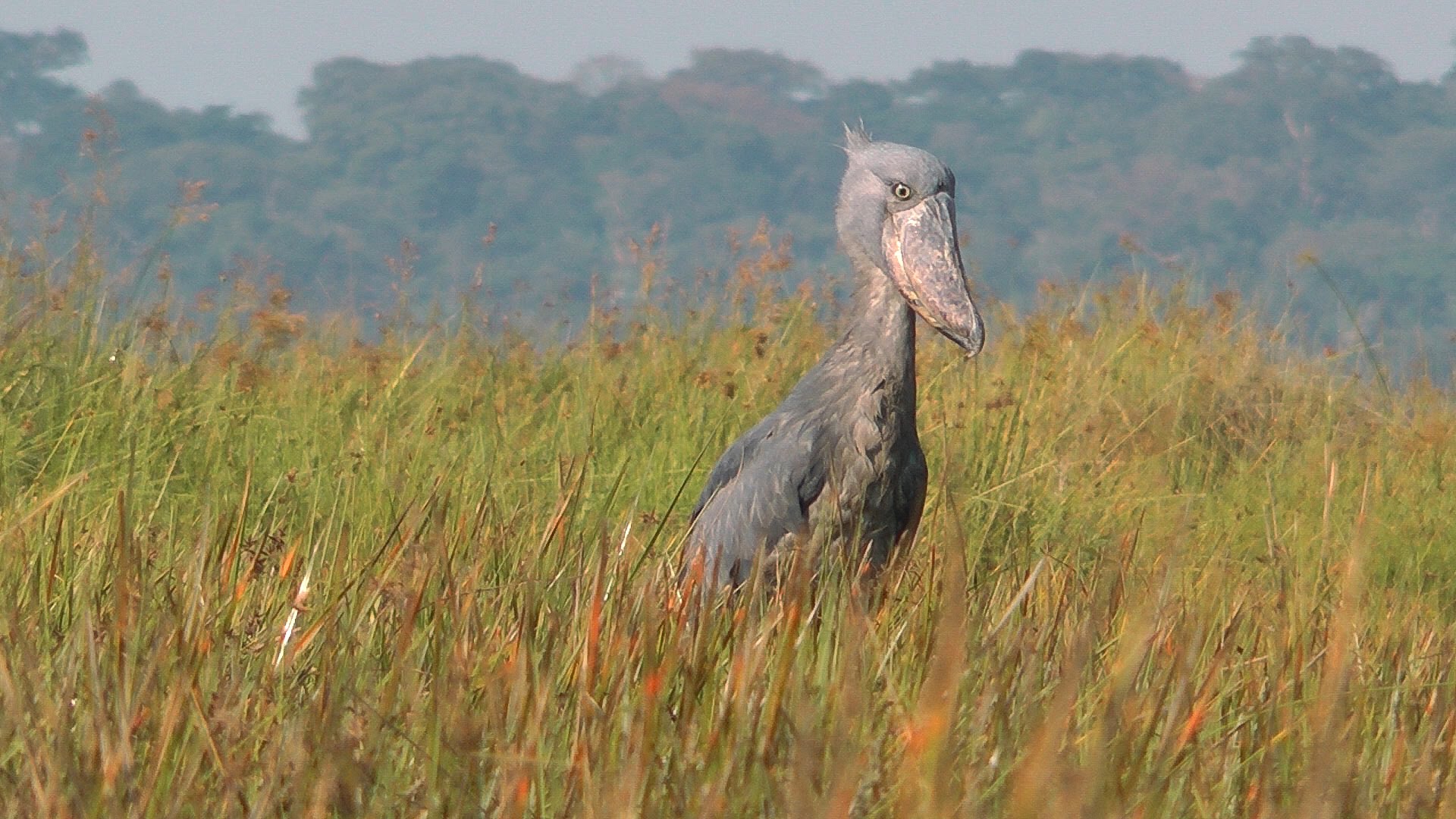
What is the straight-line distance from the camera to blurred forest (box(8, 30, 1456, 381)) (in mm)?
109500

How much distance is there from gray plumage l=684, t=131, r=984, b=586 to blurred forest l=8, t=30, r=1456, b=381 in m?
94.3

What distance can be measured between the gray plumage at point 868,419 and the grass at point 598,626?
0.72 feet

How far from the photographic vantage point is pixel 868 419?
394cm

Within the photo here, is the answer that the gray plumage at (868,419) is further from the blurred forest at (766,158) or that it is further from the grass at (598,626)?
the blurred forest at (766,158)

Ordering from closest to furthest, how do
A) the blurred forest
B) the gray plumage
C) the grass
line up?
the grass < the gray plumage < the blurred forest

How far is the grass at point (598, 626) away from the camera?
1.82 m

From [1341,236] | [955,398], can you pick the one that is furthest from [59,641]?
[1341,236]

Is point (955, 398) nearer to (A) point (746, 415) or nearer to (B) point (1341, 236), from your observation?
(A) point (746, 415)

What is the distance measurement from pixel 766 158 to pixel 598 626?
420 feet

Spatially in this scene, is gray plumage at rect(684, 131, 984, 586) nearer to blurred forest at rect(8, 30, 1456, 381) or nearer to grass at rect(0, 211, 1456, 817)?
grass at rect(0, 211, 1456, 817)

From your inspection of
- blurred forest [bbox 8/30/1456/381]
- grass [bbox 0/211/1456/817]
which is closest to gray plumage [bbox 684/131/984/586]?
grass [bbox 0/211/1456/817]

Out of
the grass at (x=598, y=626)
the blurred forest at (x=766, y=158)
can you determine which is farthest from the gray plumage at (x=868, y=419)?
the blurred forest at (x=766, y=158)

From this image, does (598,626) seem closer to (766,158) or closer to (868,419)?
(868,419)

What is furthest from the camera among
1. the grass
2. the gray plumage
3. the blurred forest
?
the blurred forest
